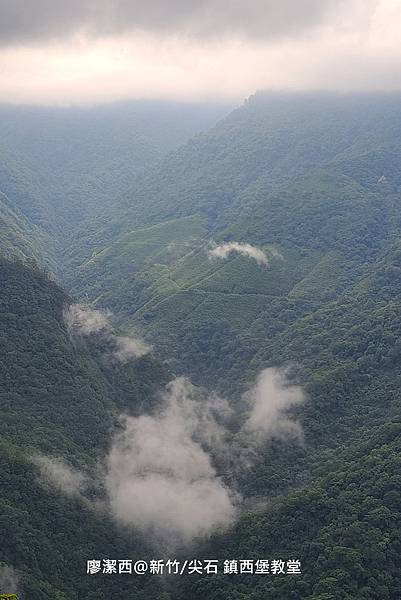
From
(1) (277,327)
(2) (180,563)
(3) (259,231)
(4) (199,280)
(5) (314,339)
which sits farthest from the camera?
(3) (259,231)

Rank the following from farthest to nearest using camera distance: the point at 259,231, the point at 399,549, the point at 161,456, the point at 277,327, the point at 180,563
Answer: the point at 259,231 → the point at 277,327 → the point at 161,456 → the point at 180,563 → the point at 399,549

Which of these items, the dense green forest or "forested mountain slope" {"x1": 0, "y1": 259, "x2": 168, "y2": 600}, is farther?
the dense green forest

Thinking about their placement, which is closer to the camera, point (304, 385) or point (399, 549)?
point (399, 549)

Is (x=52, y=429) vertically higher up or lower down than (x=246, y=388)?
lower down

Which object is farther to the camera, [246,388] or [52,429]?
[246,388]

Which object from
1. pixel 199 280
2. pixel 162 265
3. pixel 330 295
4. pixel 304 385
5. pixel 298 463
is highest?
pixel 162 265

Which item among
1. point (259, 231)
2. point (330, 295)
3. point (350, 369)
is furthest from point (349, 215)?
point (350, 369)

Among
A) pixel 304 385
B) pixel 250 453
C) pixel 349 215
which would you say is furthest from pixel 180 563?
pixel 349 215

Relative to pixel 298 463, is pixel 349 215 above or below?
above

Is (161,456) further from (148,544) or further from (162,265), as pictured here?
(162,265)
